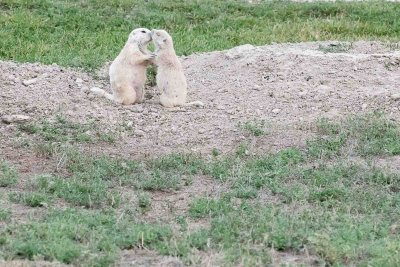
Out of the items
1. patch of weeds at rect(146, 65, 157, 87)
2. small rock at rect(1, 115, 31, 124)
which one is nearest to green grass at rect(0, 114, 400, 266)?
small rock at rect(1, 115, 31, 124)

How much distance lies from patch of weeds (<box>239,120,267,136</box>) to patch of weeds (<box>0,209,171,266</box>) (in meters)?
2.40

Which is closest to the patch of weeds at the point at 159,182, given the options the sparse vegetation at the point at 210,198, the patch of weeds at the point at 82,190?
the sparse vegetation at the point at 210,198

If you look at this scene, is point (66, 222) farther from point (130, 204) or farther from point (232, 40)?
point (232, 40)

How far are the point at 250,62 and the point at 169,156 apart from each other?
8.65ft

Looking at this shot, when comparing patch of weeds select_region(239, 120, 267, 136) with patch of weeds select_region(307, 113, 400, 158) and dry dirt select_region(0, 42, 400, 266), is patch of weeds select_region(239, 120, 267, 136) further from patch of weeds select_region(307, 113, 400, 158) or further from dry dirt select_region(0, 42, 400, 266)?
patch of weeds select_region(307, 113, 400, 158)

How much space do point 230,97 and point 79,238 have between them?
153 inches

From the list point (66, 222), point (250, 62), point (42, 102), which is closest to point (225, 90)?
point (250, 62)

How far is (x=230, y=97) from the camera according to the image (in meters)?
9.31

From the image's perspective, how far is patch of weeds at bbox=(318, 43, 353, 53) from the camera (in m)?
10.8

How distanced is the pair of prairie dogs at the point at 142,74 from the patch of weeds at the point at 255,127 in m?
0.73

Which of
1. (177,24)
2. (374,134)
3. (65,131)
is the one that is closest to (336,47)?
(374,134)

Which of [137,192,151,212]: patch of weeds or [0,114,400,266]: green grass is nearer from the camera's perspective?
[0,114,400,266]: green grass

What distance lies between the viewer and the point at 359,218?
248 inches

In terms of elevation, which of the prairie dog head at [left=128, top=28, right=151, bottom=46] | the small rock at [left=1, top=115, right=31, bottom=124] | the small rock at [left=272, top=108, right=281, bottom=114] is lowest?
the small rock at [left=272, top=108, right=281, bottom=114]
